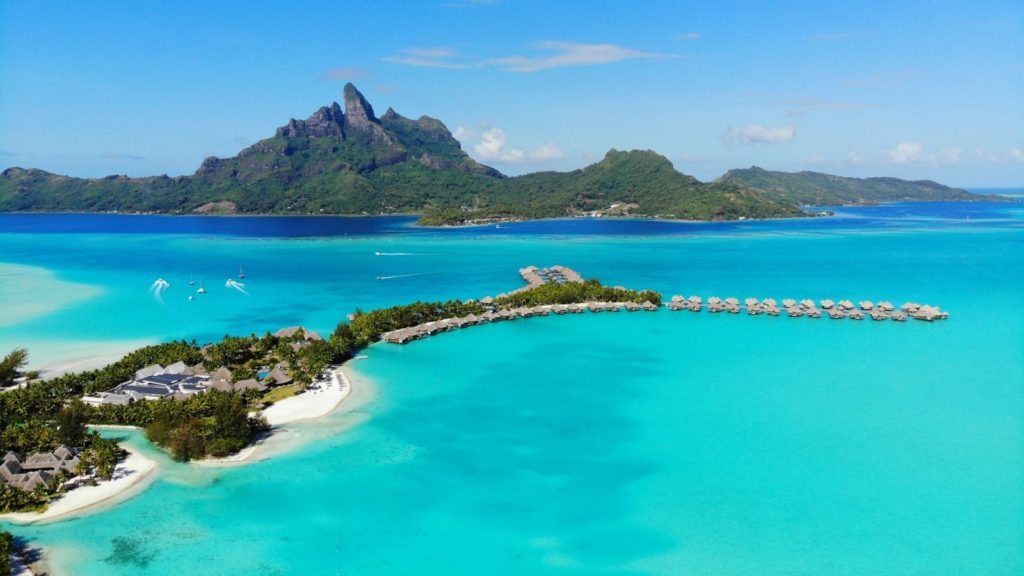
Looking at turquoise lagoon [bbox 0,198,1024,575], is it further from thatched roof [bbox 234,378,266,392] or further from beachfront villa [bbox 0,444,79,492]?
thatched roof [bbox 234,378,266,392]

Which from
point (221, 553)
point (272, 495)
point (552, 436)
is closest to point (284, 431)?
point (272, 495)

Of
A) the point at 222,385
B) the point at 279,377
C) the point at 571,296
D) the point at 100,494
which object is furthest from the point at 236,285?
the point at 100,494

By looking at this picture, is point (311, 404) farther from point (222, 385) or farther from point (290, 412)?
point (222, 385)

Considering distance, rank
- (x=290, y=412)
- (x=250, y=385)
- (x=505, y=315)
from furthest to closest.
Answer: (x=505, y=315)
(x=250, y=385)
(x=290, y=412)

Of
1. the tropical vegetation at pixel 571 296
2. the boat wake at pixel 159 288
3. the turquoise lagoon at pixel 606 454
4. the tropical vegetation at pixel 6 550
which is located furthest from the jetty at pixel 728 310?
the boat wake at pixel 159 288

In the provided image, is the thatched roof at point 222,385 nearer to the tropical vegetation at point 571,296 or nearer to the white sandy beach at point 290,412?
the white sandy beach at point 290,412

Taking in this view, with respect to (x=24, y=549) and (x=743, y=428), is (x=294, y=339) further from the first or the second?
(x=743, y=428)

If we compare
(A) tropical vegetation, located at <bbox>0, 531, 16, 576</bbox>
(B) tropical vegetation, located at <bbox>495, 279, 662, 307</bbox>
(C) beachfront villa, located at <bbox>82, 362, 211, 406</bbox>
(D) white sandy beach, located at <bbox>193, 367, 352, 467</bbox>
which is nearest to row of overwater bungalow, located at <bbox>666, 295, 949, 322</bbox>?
(B) tropical vegetation, located at <bbox>495, 279, 662, 307</bbox>

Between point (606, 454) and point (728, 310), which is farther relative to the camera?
point (728, 310)
